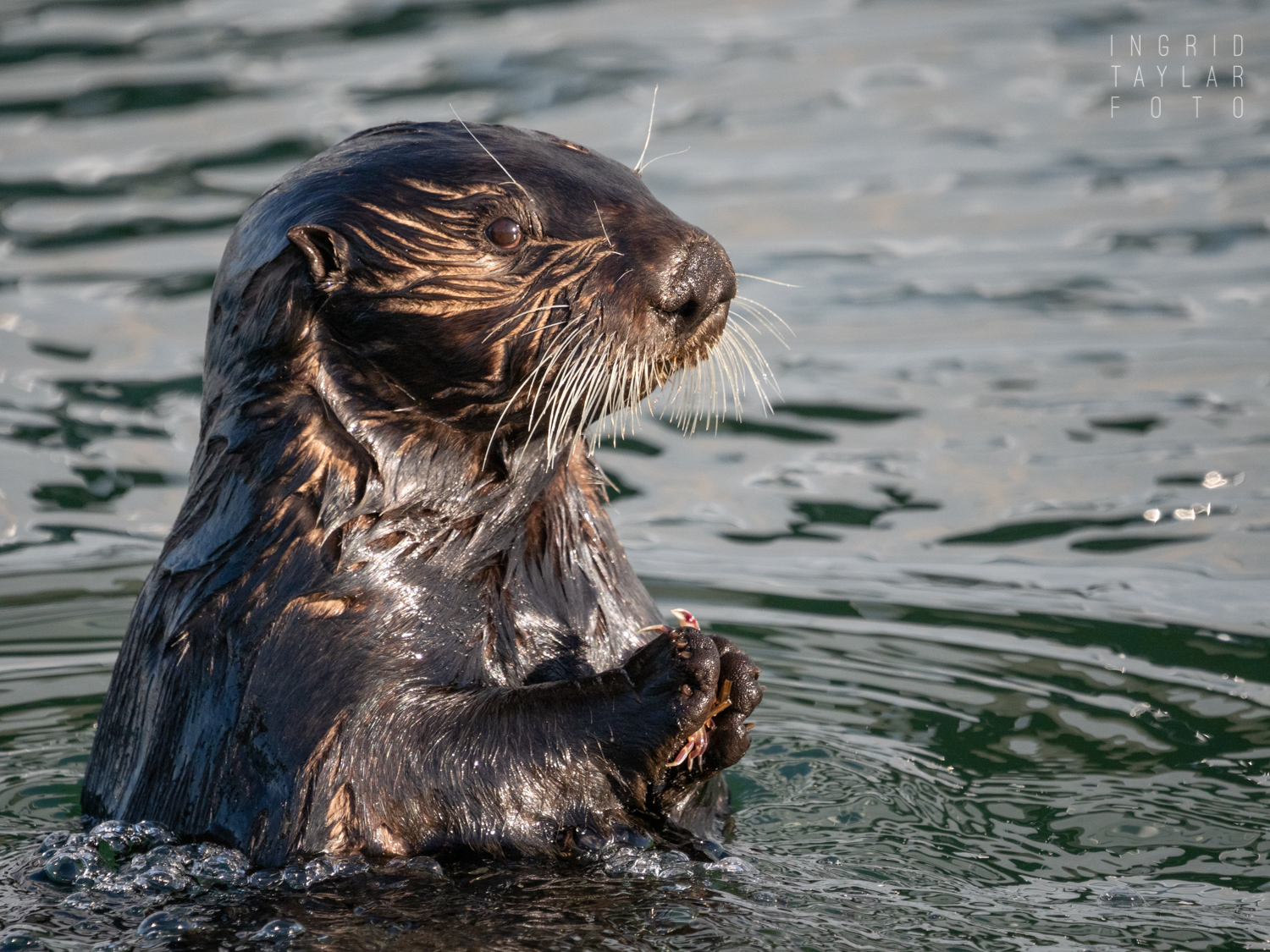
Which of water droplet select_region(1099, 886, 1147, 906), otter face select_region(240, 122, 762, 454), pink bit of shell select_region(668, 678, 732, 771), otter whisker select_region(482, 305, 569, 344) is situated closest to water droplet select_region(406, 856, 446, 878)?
pink bit of shell select_region(668, 678, 732, 771)

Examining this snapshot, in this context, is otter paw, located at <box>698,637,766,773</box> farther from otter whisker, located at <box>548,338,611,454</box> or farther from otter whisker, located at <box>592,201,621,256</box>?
otter whisker, located at <box>592,201,621,256</box>

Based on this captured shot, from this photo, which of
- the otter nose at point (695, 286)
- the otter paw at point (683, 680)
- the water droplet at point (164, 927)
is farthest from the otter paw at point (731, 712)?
the water droplet at point (164, 927)

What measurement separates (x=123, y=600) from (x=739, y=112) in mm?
8712

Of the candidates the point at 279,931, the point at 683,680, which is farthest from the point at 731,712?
the point at 279,931

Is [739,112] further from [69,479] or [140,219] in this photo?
[69,479]

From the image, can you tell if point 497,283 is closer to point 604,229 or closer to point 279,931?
point 604,229

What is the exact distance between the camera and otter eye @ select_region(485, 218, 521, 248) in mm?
4484

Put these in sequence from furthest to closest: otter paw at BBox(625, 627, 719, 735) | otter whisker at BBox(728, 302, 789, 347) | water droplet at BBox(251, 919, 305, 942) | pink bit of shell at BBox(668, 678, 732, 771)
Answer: otter whisker at BBox(728, 302, 789, 347), pink bit of shell at BBox(668, 678, 732, 771), otter paw at BBox(625, 627, 719, 735), water droplet at BBox(251, 919, 305, 942)

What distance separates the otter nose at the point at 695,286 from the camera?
444cm

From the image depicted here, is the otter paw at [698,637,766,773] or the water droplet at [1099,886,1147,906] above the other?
the otter paw at [698,637,766,773]

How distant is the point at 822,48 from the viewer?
16156mm

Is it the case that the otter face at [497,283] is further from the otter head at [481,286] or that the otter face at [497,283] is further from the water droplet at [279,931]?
the water droplet at [279,931]

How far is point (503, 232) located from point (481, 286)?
16 centimetres

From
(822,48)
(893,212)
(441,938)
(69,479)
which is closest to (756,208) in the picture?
(893,212)
